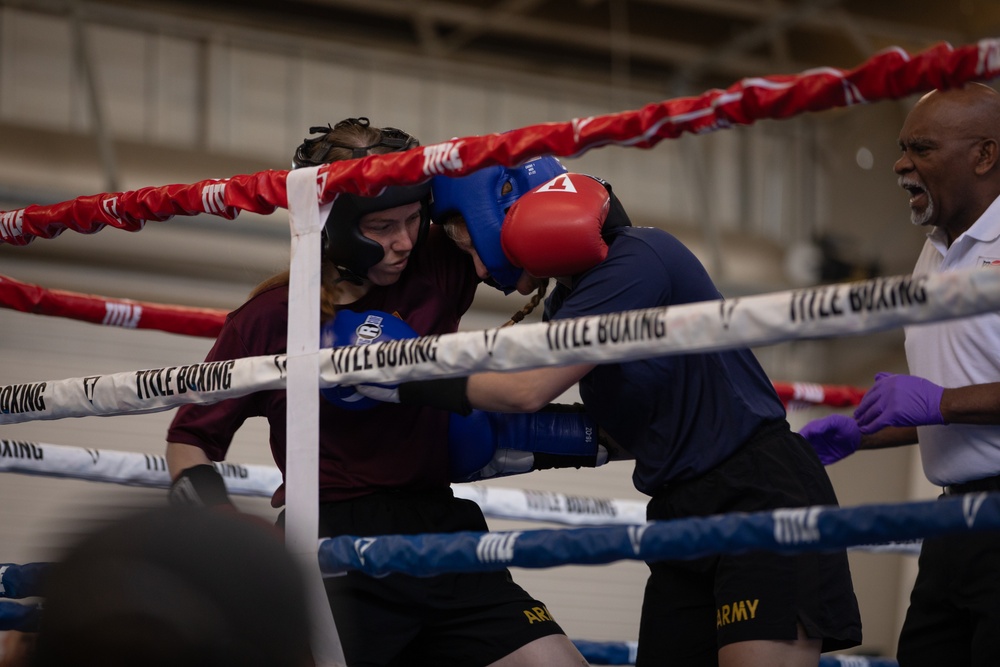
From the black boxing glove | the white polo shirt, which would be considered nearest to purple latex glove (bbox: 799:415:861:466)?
the white polo shirt

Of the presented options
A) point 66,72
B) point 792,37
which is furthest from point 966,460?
point 792,37

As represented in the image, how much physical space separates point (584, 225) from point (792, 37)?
21.2 feet

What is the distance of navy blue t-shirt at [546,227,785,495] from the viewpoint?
5.38 feet

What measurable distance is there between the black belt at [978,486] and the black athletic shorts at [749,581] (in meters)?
0.34

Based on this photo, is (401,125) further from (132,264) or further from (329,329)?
(329,329)

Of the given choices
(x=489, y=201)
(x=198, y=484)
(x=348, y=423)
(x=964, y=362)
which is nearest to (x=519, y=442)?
(x=348, y=423)

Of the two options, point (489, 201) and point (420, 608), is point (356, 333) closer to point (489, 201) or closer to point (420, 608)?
point (489, 201)

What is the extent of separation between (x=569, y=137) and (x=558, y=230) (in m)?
0.22

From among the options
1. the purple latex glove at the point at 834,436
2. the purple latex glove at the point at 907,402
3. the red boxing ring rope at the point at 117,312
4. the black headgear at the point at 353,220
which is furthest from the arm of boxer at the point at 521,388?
the red boxing ring rope at the point at 117,312

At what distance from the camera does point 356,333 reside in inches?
66.1

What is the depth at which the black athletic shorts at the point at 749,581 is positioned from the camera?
5.08ft

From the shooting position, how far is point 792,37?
7.47m

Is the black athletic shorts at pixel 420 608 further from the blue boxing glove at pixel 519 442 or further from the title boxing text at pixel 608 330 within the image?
the title boxing text at pixel 608 330

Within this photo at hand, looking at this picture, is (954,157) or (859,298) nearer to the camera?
(859,298)
